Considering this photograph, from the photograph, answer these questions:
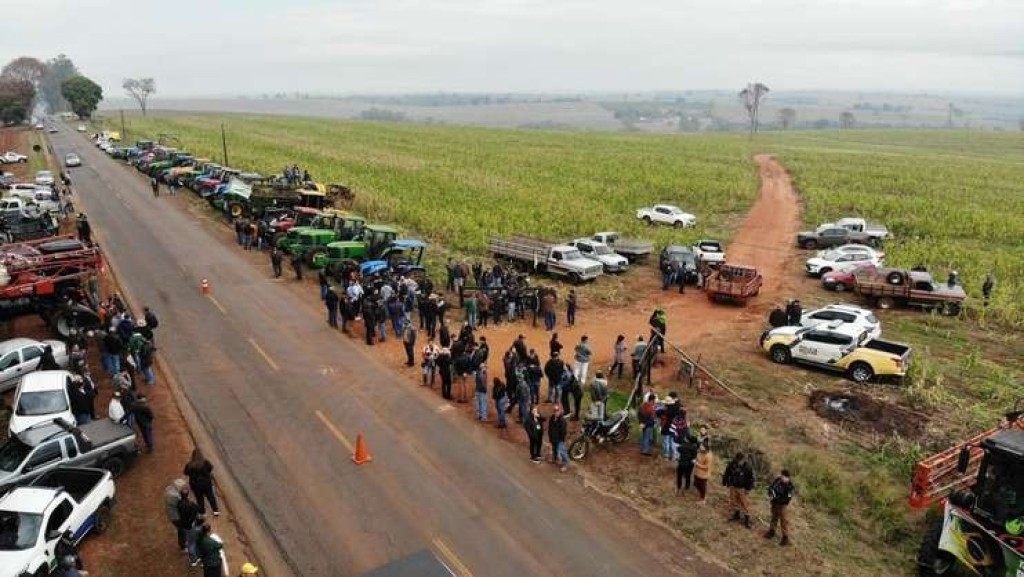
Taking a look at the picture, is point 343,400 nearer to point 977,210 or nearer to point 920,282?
point 920,282

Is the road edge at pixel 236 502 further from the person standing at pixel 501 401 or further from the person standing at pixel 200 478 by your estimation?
the person standing at pixel 501 401

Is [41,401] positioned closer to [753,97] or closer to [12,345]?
[12,345]

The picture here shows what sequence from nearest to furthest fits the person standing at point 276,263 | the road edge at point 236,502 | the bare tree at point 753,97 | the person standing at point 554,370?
the road edge at point 236,502, the person standing at point 554,370, the person standing at point 276,263, the bare tree at point 753,97

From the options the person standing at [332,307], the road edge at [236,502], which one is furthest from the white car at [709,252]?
the road edge at [236,502]

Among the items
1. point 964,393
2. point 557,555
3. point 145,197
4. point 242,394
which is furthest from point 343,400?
point 145,197

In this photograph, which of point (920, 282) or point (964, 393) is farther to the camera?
point (920, 282)

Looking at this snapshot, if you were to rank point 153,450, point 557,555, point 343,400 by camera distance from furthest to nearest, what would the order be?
point 343,400 < point 153,450 < point 557,555
